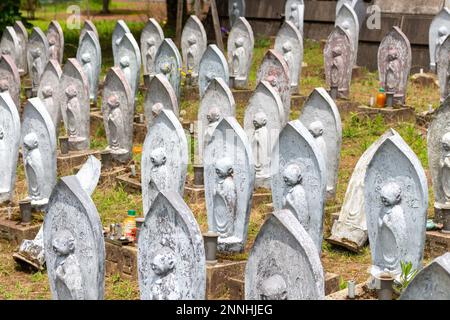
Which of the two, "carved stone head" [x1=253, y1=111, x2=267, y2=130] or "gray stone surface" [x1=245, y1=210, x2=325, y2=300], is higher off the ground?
"carved stone head" [x1=253, y1=111, x2=267, y2=130]

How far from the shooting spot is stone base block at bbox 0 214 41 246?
29.3 feet

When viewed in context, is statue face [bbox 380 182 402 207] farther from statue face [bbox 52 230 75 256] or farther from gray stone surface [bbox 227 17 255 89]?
gray stone surface [bbox 227 17 255 89]

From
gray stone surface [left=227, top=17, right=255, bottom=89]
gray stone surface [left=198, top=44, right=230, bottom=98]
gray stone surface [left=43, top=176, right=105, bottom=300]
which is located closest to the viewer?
gray stone surface [left=43, top=176, right=105, bottom=300]

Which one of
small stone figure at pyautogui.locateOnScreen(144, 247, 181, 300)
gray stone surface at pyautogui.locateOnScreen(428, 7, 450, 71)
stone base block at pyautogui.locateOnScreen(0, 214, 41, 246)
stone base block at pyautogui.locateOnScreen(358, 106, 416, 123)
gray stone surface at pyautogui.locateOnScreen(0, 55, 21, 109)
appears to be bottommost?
stone base block at pyautogui.locateOnScreen(0, 214, 41, 246)

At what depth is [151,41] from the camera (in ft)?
49.4

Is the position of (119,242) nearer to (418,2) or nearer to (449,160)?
(449,160)

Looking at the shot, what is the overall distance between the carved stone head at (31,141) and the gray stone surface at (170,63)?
3.85 metres

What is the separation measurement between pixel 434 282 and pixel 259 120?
4757 mm

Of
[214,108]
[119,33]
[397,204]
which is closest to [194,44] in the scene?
[119,33]

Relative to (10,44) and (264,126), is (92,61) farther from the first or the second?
(264,126)

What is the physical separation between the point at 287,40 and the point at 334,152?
497cm

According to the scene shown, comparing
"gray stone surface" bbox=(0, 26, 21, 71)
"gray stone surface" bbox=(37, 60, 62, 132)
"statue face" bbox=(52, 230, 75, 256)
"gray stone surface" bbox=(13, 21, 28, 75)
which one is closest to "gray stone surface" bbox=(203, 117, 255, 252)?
"statue face" bbox=(52, 230, 75, 256)

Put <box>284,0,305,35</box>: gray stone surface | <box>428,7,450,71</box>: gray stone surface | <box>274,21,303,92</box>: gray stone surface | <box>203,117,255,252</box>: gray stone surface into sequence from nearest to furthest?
<box>203,117,255,252</box>: gray stone surface → <box>274,21,303,92</box>: gray stone surface → <box>428,7,450,71</box>: gray stone surface → <box>284,0,305,35</box>: gray stone surface

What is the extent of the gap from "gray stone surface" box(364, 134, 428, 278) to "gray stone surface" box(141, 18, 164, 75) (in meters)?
7.99
